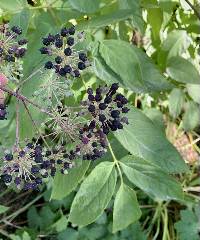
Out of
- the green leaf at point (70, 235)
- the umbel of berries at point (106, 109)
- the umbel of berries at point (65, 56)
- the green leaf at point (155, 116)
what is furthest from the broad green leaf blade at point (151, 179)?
the green leaf at point (70, 235)

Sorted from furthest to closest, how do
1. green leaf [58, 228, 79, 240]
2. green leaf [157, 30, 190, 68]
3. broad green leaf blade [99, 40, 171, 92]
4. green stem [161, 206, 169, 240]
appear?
green stem [161, 206, 169, 240]
green leaf [58, 228, 79, 240]
green leaf [157, 30, 190, 68]
broad green leaf blade [99, 40, 171, 92]

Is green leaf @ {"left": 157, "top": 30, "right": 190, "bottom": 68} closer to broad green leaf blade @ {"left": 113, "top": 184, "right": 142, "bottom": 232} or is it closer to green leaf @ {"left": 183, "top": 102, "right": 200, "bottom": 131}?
green leaf @ {"left": 183, "top": 102, "right": 200, "bottom": 131}

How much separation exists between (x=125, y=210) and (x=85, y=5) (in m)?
0.73

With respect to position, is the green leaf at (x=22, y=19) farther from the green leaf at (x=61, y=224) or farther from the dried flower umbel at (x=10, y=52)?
the green leaf at (x=61, y=224)

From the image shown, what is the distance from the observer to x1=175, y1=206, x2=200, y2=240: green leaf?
9.71 ft

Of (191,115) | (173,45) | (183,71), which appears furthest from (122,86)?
(191,115)

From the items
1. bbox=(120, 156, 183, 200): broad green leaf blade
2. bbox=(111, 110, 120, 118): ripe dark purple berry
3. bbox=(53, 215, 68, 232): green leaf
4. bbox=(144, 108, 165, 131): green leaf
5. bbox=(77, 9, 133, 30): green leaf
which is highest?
bbox=(77, 9, 133, 30): green leaf

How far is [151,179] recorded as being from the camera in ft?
5.58

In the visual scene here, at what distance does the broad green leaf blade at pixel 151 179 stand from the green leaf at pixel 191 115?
117 cm

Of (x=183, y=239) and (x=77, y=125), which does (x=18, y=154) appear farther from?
(x=183, y=239)

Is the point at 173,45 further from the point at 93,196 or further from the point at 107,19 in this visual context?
the point at 93,196

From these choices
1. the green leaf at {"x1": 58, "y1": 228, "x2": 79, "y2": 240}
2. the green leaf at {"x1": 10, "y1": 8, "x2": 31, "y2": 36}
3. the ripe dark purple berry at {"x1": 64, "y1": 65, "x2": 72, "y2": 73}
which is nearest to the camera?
the ripe dark purple berry at {"x1": 64, "y1": 65, "x2": 72, "y2": 73}

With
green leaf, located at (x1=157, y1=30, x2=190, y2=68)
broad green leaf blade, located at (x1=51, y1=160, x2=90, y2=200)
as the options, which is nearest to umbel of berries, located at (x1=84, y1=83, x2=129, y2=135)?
broad green leaf blade, located at (x1=51, y1=160, x2=90, y2=200)

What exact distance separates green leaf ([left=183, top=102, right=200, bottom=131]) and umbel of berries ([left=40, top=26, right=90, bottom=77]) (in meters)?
1.50
